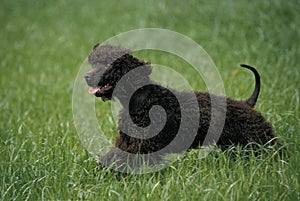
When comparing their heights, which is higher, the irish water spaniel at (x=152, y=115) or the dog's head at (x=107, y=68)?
the dog's head at (x=107, y=68)

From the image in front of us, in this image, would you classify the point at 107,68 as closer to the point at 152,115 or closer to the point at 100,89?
the point at 100,89

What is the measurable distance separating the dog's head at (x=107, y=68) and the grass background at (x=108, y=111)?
68 centimetres

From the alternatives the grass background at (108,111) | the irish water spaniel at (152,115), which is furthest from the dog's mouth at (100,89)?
the grass background at (108,111)

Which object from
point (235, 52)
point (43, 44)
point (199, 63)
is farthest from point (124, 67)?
point (43, 44)

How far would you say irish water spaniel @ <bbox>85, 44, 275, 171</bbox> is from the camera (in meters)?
4.05

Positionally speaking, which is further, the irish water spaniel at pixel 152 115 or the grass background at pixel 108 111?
the irish water spaniel at pixel 152 115

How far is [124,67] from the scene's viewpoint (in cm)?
407

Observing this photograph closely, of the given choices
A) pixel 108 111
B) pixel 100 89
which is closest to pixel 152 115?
pixel 100 89

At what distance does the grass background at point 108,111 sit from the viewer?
12.4 ft

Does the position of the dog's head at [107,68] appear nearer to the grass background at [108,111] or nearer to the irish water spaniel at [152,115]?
the irish water spaniel at [152,115]

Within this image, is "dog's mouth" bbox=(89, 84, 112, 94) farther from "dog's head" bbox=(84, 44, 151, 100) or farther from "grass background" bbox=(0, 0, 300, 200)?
"grass background" bbox=(0, 0, 300, 200)

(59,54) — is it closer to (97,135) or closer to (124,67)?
(97,135)

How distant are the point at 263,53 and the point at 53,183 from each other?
16.2 feet

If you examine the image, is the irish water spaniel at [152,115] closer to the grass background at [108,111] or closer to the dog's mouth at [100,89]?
the dog's mouth at [100,89]
